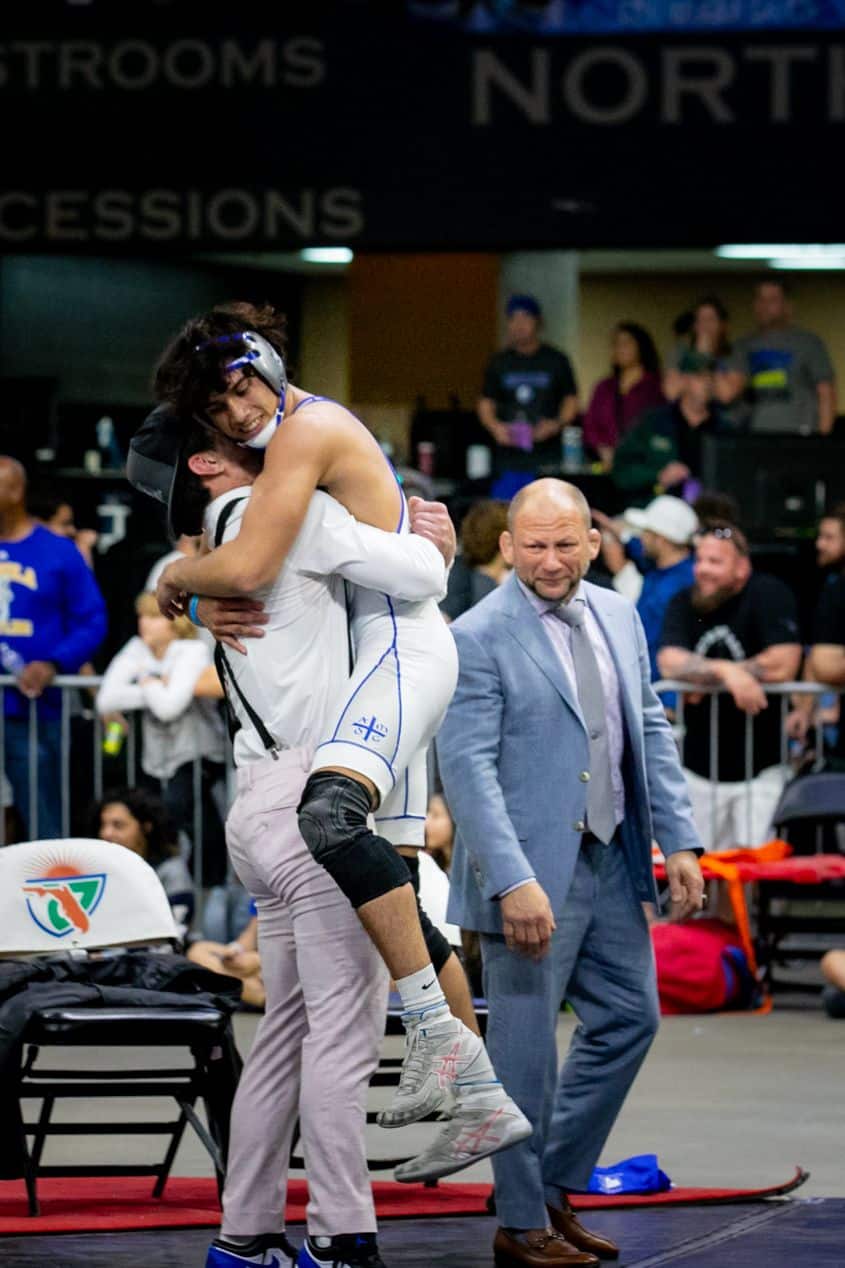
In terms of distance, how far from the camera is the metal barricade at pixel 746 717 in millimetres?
9781

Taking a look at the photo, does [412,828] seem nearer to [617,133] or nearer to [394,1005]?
[394,1005]

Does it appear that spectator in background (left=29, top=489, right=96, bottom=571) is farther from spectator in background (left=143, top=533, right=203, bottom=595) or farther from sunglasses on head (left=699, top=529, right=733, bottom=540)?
sunglasses on head (left=699, top=529, right=733, bottom=540)

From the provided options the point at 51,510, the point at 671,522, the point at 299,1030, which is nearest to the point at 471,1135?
the point at 299,1030

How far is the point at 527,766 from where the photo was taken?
5.56 meters

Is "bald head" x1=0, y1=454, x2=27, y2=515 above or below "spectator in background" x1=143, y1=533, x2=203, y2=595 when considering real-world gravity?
above

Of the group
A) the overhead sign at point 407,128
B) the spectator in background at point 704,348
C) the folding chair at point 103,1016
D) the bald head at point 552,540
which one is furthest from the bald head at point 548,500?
the spectator in background at point 704,348

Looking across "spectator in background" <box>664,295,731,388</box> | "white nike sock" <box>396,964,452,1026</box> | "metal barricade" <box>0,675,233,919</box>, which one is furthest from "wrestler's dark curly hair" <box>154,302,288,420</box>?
"spectator in background" <box>664,295,731,388</box>

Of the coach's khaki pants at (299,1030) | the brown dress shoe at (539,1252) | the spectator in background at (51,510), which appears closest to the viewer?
the coach's khaki pants at (299,1030)

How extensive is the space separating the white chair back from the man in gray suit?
1234 millimetres

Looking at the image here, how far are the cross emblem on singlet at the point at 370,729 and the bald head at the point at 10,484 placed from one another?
573cm

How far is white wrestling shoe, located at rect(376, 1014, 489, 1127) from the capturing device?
184 inches

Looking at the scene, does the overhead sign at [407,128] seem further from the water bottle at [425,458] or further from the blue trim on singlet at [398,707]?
the blue trim on singlet at [398,707]

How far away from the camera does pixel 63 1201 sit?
6180 mm

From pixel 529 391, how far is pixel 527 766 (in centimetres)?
965
